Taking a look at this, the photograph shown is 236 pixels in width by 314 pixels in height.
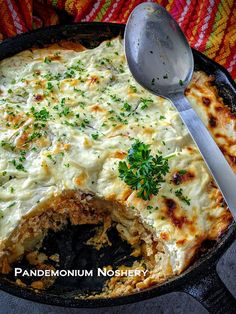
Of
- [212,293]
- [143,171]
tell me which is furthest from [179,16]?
[212,293]

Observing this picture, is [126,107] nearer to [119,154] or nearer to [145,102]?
[145,102]

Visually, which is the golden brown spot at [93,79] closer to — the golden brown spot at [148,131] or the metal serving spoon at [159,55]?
the metal serving spoon at [159,55]

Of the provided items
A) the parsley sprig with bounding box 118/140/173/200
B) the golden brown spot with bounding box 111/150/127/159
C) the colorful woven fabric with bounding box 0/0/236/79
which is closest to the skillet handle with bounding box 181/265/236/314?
the parsley sprig with bounding box 118/140/173/200

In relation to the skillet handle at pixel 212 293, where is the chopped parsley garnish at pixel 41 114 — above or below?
below

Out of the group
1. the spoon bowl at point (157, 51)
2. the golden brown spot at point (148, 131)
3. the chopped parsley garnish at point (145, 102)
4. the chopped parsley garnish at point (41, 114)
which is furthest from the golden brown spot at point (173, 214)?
the chopped parsley garnish at point (41, 114)

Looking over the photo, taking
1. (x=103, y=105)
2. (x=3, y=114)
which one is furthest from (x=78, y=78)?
(x=3, y=114)

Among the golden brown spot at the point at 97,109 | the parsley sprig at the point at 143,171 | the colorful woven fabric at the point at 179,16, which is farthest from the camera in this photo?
the colorful woven fabric at the point at 179,16
